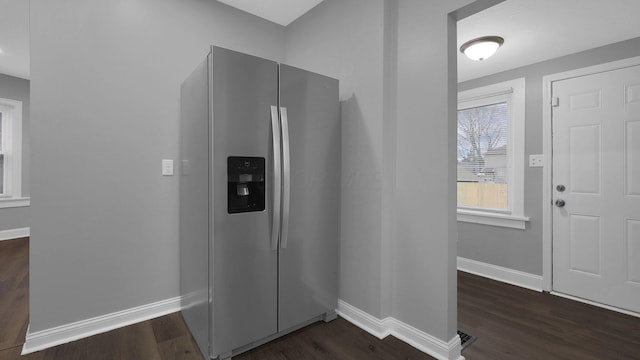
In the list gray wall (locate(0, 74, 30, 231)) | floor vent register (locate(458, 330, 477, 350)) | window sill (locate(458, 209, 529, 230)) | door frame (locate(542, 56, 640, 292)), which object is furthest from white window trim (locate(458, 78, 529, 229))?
gray wall (locate(0, 74, 30, 231))

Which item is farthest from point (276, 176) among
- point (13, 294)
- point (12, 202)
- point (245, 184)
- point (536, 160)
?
point (12, 202)

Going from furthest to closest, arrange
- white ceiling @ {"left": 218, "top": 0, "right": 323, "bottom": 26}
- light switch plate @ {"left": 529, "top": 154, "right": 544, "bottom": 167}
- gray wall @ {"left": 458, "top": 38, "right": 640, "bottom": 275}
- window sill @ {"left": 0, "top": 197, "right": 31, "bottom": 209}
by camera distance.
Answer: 1. window sill @ {"left": 0, "top": 197, "right": 31, "bottom": 209}
2. light switch plate @ {"left": 529, "top": 154, "right": 544, "bottom": 167}
3. gray wall @ {"left": 458, "top": 38, "right": 640, "bottom": 275}
4. white ceiling @ {"left": 218, "top": 0, "right": 323, "bottom": 26}

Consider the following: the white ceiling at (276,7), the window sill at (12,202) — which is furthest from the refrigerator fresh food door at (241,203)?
the window sill at (12,202)

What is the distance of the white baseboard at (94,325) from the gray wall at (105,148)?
0.05 meters

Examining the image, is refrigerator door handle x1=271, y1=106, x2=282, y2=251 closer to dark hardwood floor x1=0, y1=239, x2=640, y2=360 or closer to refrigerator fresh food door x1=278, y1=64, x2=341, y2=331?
refrigerator fresh food door x1=278, y1=64, x2=341, y2=331

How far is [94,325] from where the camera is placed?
195 cm

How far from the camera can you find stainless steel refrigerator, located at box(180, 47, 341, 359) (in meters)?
1.63

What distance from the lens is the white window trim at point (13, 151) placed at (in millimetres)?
4555

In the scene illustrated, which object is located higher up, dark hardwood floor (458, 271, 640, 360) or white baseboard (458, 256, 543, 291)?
white baseboard (458, 256, 543, 291)

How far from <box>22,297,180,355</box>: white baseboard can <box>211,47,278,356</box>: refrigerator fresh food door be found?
0.88 m

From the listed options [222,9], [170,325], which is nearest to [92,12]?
[222,9]

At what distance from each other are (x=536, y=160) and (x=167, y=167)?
3618 mm

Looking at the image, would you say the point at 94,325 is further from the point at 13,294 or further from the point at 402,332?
the point at 402,332

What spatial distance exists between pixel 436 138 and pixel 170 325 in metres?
2.28
